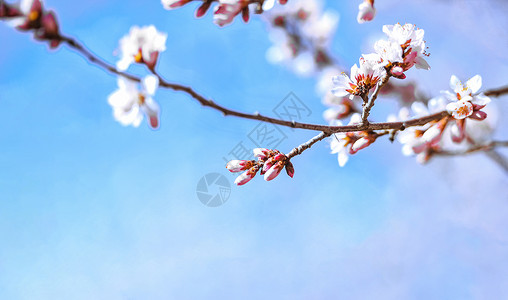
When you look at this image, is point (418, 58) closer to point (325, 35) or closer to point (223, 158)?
point (223, 158)

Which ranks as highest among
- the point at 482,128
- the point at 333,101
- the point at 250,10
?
the point at 482,128

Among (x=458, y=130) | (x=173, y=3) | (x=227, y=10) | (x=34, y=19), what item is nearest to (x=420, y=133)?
(x=458, y=130)

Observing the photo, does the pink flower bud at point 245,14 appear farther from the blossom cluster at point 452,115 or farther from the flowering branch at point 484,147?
the flowering branch at point 484,147

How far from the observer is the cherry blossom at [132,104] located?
2.75 feet

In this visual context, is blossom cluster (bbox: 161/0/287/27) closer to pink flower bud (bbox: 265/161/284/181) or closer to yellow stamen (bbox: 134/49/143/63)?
yellow stamen (bbox: 134/49/143/63)

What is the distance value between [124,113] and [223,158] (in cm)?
44

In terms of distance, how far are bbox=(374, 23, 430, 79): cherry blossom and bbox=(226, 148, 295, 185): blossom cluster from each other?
1.12ft

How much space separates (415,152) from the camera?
4.10ft

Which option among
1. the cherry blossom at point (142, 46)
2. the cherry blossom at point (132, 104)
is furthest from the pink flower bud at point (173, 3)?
the cherry blossom at point (132, 104)

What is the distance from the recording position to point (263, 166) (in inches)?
39.6

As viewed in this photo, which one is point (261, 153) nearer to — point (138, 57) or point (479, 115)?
point (138, 57)

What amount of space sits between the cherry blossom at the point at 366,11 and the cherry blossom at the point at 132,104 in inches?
22.4

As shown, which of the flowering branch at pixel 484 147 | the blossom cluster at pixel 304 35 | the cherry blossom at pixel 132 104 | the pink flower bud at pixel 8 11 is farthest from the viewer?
the blossom cluster at pixel 304 35

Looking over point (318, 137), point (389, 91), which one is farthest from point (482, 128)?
point (318, 137)
